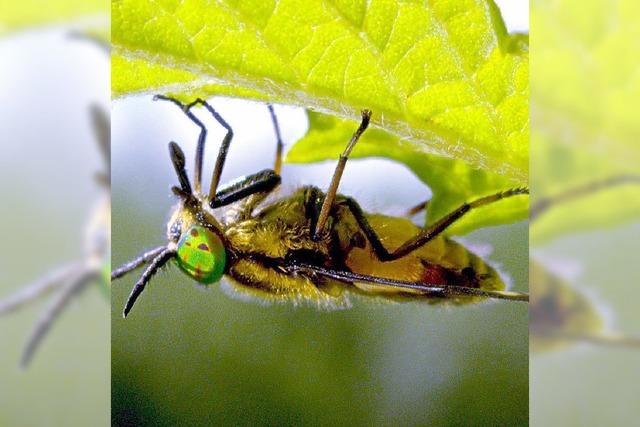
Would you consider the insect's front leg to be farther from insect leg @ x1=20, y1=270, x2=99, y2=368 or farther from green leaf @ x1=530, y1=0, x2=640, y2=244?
green leaf @ x1=530, y1=0, x2=640, y2=244

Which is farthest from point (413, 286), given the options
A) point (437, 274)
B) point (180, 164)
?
point (180, 164)

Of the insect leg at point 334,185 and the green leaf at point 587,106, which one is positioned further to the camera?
the insect leg at point 334,185

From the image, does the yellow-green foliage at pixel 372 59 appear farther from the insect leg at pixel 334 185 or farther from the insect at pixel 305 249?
the insect at pixel 305 249

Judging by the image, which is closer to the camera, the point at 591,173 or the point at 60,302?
the point at 591,173

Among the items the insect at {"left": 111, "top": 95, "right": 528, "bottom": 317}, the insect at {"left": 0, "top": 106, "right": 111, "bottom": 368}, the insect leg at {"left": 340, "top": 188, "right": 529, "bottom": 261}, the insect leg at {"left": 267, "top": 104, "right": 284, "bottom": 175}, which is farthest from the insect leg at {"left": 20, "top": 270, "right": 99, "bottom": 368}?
the insect leg at {"left": 340, "top": 188, "right": 529, "bottom": 261}

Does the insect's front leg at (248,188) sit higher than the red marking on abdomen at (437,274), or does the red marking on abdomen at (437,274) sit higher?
the insect's front leg at (248,188)

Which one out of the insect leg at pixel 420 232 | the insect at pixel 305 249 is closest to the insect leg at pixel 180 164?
the insect at pixel 305 249

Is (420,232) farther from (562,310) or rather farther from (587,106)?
(587,106)
